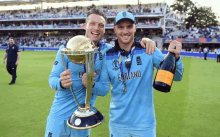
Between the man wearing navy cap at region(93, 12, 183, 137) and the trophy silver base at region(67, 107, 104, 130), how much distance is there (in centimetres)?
32

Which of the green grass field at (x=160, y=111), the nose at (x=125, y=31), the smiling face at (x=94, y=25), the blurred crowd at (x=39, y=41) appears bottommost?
the green grass field at (x=160, y=111)

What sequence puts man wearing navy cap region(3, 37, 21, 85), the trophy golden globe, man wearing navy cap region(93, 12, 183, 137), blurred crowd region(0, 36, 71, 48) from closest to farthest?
1. the trophy golden globe
2. man wearing navy cap region(93, 12, 183, 137)
3. man wearing navy cap region(3, 37, 21, 85)
4. blurred crowd region(0, 36, 71, 48)

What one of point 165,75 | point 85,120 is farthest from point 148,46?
point 85,120

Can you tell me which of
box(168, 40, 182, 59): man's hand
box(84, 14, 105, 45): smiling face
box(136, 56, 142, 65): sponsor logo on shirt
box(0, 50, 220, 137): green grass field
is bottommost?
box(0, 50, 220, 137): green grass field

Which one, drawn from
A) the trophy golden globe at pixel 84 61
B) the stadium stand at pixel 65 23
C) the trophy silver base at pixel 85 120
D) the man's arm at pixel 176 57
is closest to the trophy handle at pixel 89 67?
the trophy golden globe at pixel 84 61

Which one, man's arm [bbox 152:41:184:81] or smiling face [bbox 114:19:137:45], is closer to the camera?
man's arm [bbox 152:41:184:81]

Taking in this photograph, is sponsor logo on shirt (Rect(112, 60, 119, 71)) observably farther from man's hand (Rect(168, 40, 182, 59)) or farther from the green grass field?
the green grass field

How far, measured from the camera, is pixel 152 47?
2018 mm

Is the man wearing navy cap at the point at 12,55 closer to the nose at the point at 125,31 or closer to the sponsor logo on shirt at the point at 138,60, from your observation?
the nose at the point at 125,31

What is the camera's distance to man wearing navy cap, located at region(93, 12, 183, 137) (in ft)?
6.37

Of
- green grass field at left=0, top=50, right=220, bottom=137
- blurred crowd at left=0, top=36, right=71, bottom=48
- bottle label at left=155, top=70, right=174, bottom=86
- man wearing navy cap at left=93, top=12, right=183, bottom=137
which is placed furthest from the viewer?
blurred crowd at left=0, top=36, right=71, bottom=48

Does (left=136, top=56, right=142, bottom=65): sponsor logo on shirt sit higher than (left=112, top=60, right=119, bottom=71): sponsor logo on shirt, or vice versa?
(left=136, top=56, right=142, bottom=65): sponsor logo on shirt

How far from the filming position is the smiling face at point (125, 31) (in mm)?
1980

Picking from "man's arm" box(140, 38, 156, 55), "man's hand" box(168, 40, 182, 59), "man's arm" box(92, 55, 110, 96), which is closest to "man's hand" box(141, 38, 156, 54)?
"man's arm" box(140, 38, 156, 55)
